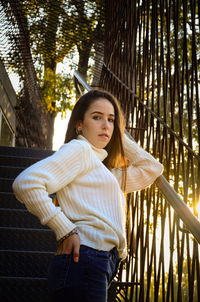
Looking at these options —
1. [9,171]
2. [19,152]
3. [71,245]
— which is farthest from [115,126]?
[19,152]

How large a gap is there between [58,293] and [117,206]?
47 centimetres

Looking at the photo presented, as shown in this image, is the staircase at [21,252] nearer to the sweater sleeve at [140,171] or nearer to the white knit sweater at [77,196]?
the sweater sleeve at [140,171]

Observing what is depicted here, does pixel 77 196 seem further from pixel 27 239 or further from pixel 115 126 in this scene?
pixel 27 239

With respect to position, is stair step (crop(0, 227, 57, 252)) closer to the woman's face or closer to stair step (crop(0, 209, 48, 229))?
stair step (crop(0, 209, 48, 229))

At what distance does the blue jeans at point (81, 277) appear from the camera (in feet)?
4.98

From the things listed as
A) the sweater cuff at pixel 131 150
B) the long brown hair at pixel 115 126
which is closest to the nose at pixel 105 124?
the long brown hair at pixel 115 126

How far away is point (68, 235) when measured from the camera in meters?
1.59

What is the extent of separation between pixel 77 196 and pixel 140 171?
645 mm

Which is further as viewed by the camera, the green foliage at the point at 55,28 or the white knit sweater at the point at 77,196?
the green foliage at the point at 55,28

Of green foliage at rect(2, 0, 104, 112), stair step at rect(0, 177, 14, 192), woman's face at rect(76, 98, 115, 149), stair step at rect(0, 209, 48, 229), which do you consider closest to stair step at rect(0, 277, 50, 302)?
stair step at rect(0, 209, 48, 229)

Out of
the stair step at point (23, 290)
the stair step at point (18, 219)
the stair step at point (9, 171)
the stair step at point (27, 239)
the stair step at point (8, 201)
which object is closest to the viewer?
the stair step at point (23, 290)

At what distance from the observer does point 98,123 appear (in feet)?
6.82

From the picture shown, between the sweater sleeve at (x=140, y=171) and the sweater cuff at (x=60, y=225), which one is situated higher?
the sweater sleeve at (x=140, y=171)

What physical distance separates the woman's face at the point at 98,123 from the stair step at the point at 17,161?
292 centimetres
